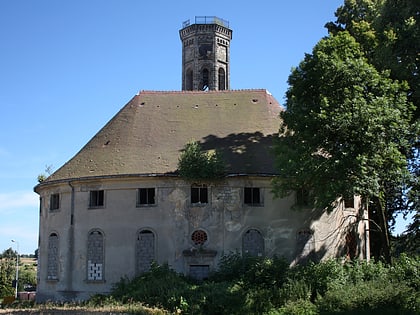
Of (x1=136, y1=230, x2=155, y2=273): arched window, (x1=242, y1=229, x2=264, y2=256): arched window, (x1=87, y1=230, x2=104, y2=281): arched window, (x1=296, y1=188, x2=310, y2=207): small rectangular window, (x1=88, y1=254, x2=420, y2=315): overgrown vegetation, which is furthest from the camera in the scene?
(x1=87, y1=230, x2=104, y2=281): arched window

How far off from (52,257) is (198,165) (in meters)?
10.5

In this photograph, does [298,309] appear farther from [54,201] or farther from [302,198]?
[54,201]

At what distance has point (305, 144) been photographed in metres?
26.2

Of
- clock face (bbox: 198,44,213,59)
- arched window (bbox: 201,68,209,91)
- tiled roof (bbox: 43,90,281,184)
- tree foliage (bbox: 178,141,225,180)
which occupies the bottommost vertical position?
tree foliage (bbox: 178,141,225,180)

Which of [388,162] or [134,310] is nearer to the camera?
[134,310]

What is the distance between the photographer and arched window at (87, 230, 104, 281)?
3173 cm

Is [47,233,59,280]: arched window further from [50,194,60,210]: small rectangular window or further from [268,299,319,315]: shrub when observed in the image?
[268,299,319,315]: shrub

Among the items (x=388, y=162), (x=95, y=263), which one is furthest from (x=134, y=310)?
(x=388, y=162)

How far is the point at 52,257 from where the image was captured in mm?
33812

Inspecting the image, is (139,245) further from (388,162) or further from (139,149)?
(388,162)

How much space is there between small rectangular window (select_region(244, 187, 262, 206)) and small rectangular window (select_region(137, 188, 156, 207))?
4.94 meters

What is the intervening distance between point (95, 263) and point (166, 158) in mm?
6850

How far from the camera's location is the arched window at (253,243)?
3106 cm

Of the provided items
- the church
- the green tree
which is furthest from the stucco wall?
the green tree
